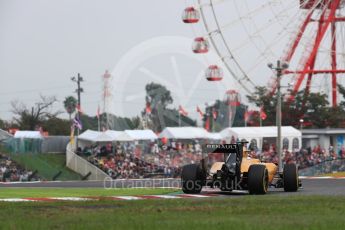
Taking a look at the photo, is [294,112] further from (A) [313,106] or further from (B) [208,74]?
(B) [208,74]

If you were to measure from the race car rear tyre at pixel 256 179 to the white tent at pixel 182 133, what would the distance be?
35534 millimetres

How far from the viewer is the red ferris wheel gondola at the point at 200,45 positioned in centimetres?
5638

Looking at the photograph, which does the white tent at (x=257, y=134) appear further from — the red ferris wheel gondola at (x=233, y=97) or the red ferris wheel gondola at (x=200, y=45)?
the red ferris wheel gondola at (x=200, y=45)

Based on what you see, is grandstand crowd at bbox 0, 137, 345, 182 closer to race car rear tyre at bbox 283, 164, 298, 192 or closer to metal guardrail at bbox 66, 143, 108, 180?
metal guardrail at bbox 66, 143, 108, 180

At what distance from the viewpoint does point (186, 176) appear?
Result: 944 inches

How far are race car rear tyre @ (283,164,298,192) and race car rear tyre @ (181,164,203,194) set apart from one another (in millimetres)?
2793

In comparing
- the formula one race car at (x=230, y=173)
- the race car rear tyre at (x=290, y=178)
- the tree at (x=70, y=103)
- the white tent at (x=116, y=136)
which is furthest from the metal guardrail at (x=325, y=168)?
the tree at (x=70, y=103)

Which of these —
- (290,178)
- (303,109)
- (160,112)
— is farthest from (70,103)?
(290,178)

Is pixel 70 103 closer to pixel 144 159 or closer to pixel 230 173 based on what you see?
pixel 144 159

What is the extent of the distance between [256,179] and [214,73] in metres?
34.2

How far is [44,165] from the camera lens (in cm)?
5181

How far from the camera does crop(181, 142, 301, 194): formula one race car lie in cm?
2329

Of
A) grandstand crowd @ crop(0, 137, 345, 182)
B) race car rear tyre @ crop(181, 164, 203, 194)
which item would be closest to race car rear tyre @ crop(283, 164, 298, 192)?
race car rear tyre @ crop(181, 164, 203, 194)

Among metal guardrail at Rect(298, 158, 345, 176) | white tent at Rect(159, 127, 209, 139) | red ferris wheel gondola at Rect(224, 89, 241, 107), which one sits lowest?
metal guardrail at Rect(298, 158, 345, 176)
